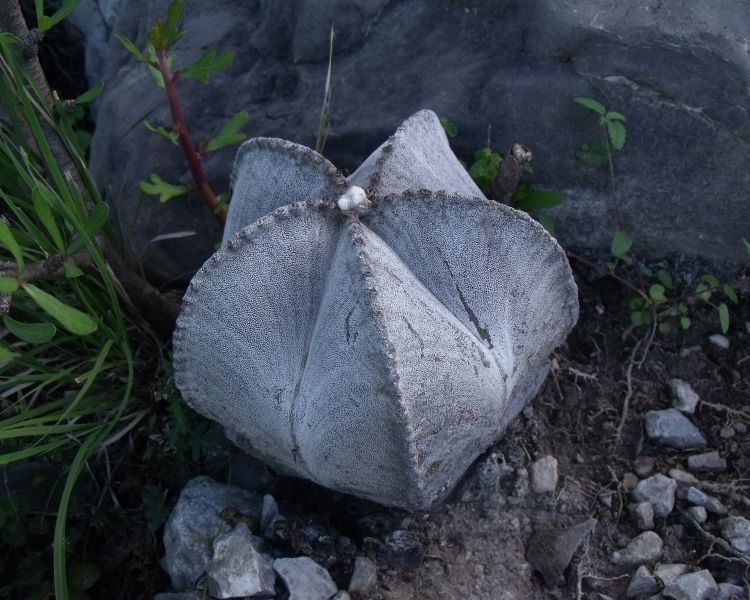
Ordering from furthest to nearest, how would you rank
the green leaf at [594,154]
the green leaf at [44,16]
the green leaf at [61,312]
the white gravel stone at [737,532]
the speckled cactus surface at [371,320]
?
the green leaf at [594,154] → the white gravel stone at [737,532] → the green leaf at [44,16] → the speckled cactus surface at [371,320] → the green leaf at [61,312]

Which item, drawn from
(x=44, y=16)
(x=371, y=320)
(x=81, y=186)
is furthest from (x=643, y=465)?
(x=44, y=16)

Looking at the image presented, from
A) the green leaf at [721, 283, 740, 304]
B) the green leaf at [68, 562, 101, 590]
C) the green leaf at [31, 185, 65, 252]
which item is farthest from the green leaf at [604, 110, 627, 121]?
the green leaf at [68, 562, 101, 590]

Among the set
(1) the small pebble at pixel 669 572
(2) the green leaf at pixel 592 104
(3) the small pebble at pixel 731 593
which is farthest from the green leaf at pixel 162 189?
(3) the small pebble at pixel 731 593

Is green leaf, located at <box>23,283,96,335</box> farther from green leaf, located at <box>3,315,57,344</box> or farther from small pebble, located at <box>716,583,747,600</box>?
small pebble, located at <box>716,583,747,600</box>

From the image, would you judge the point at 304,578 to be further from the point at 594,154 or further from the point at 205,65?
the point at 594,154

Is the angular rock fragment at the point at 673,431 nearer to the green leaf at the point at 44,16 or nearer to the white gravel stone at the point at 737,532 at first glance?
the white gravel stone at the point at 737,532
